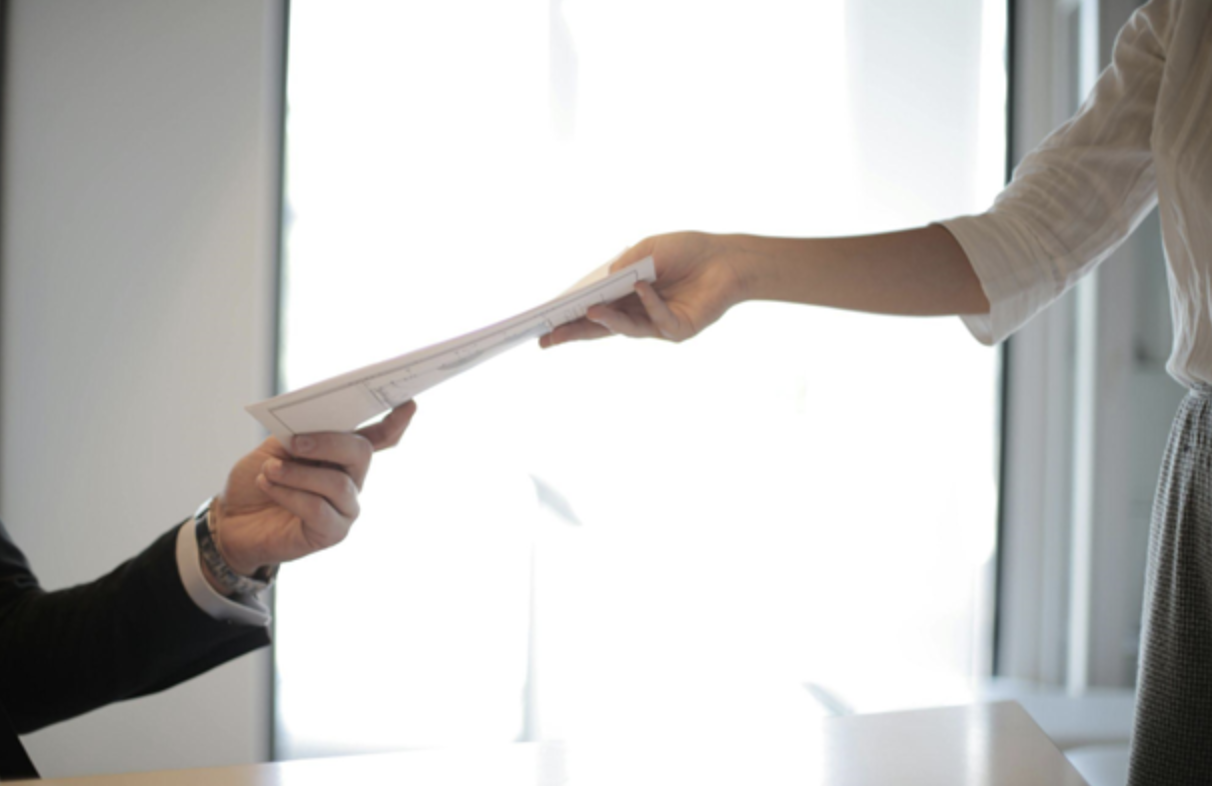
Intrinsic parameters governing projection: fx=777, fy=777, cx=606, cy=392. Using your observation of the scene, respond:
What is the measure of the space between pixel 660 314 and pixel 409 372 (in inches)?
11.2

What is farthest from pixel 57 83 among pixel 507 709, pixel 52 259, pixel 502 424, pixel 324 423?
pixel 507 709

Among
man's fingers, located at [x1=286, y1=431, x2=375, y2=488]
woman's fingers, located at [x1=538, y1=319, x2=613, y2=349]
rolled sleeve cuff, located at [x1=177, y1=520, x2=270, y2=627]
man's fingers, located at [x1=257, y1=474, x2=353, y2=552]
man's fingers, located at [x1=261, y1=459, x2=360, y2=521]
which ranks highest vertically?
woman's fingers, located at [x1=538, y1=319, x2=613, y2=349]

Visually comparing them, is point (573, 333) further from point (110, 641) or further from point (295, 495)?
point (110, 641)

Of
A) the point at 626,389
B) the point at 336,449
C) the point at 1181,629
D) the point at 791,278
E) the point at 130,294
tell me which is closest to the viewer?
the point at 1181,629

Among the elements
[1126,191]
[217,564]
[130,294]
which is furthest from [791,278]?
[130,294]

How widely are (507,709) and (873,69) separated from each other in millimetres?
2221

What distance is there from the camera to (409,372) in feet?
2.08

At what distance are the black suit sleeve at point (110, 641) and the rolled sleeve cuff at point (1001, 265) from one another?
2.74 ft

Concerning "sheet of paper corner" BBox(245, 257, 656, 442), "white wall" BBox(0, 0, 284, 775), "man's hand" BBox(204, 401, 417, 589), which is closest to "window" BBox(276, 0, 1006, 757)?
"white wall" BBox(0, 0, 284, 775)

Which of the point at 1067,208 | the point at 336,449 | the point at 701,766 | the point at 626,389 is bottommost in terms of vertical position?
the point at 701,766

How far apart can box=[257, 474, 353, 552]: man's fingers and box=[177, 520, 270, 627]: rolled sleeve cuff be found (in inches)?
2.7

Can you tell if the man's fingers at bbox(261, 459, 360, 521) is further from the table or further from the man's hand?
the table

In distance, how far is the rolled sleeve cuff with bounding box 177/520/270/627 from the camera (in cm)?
80

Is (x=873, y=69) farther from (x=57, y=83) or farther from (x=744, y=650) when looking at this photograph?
(x=57, y=83)
